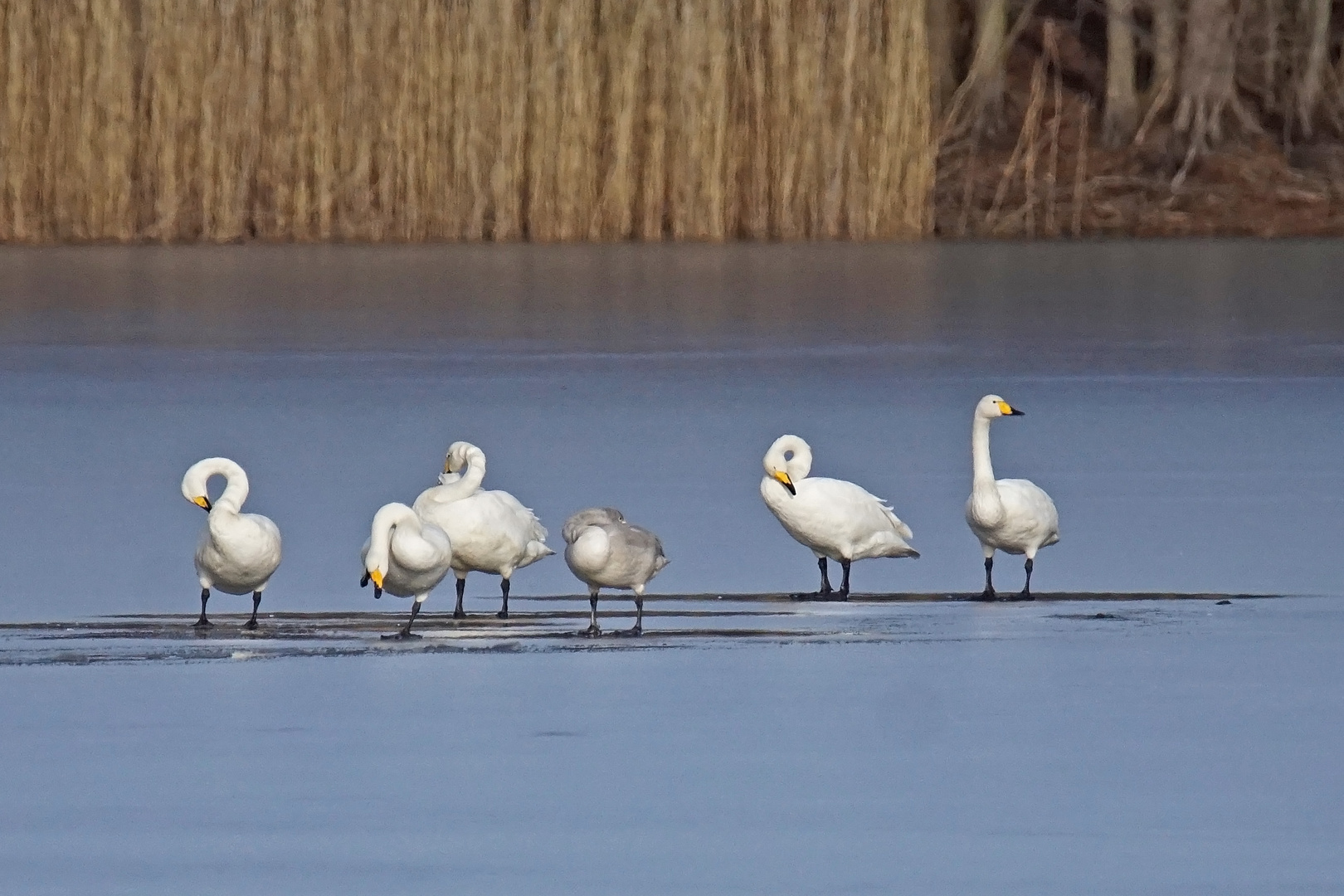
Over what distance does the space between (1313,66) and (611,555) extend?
14861mm

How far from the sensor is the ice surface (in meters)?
3.46

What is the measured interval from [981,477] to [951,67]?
15.0m

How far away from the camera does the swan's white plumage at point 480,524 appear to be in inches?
217

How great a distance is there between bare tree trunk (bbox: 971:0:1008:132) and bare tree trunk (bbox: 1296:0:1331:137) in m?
2.07

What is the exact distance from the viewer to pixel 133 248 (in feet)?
56.0

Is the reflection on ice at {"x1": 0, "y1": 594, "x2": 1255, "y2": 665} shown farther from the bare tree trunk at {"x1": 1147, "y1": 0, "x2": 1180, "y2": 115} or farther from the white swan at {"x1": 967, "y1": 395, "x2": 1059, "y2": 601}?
the bare tree trunk at {"x1": 1147, "y1": 0, "x2": 1180, "y2": 115}

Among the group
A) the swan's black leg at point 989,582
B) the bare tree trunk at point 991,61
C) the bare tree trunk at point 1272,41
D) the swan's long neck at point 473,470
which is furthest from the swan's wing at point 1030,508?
the bare tree trunk at point 1272,41

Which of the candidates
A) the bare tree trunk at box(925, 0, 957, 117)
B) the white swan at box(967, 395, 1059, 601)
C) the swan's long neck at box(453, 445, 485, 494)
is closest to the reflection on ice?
the white swan at box(967, 395, 1059, 601)

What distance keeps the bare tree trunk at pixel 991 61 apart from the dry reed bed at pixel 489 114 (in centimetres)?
220

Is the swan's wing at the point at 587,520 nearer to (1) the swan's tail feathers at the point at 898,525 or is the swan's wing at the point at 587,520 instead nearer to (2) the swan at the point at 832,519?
(2) the swan at the point at 832,519

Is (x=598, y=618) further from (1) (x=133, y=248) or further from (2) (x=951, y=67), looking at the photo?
(2) (x=951, y=67)

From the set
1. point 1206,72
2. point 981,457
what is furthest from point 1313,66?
point 981,457

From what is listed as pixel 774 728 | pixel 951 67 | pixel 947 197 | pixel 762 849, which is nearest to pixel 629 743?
pixel 774 728

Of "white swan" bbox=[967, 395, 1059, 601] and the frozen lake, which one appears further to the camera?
"white swan" bbox=[967, 395, 1059, 601]
